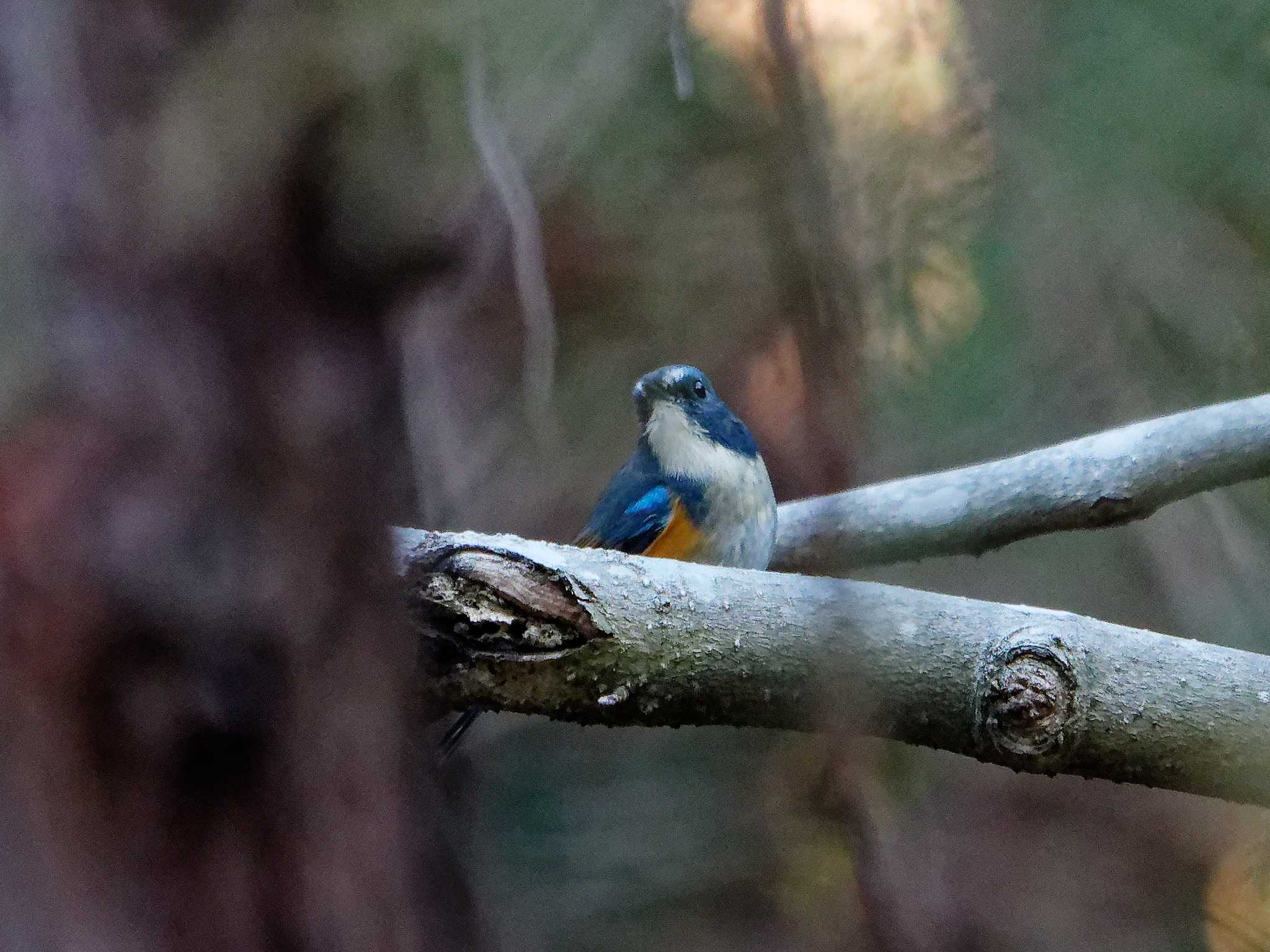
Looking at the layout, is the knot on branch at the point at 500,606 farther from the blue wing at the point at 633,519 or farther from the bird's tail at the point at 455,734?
the blue wing at the point at 633,519

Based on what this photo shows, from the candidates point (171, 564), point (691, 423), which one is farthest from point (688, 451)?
point (171, 564)

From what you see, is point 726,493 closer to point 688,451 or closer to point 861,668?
point 688,451

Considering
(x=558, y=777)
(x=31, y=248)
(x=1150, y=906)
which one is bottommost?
(x=1150, y=906)

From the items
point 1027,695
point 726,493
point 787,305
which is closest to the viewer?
point 787,305

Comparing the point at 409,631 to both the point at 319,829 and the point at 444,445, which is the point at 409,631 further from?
the point at 444,445

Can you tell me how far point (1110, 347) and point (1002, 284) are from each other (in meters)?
0.50

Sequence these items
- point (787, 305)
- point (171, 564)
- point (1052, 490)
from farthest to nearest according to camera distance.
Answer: point (1052, 490)
point (787, 305)
point (171, 564)

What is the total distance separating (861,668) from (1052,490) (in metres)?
0.58

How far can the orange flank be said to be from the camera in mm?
1580

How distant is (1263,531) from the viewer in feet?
5.92

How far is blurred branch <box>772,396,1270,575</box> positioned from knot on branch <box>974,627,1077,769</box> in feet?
1.20

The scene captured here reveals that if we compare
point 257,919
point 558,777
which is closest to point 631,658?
point 257,919

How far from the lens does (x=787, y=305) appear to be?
65cm

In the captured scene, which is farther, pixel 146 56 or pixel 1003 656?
pixel 1003 656
